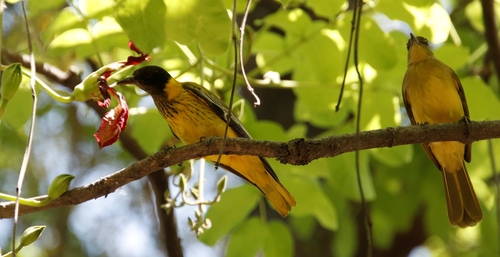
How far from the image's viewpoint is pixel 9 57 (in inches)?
159

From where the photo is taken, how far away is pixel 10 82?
7.22 feet

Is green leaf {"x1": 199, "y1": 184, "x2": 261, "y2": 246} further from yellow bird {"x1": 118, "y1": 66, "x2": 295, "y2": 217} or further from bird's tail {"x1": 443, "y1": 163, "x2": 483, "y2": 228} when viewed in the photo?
bird's tail {"x1": 443, "y1": 163, "x2": 483, "y2": 228}

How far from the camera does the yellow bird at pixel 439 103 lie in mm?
3801

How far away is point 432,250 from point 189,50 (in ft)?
14.5

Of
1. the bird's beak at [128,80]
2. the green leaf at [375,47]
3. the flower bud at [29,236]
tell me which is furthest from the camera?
the green leaf at [375,47]

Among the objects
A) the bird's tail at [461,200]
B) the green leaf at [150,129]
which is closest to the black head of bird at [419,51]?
the bird's tail at [461,200]

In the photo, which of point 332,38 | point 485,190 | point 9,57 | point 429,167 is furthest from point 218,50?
point 429,167

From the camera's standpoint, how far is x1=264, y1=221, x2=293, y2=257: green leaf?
3.71 meters

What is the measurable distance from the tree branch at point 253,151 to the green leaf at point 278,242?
1.34 meters

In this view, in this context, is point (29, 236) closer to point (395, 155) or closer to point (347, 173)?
point (347, 173)

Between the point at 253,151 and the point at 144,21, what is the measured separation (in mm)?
666

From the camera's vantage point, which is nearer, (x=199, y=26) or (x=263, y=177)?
(x=199, y=26)

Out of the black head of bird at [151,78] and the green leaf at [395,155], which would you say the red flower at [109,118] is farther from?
the green leaf at [395,155]

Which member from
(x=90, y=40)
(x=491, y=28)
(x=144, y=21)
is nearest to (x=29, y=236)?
(x=144, y=21)
